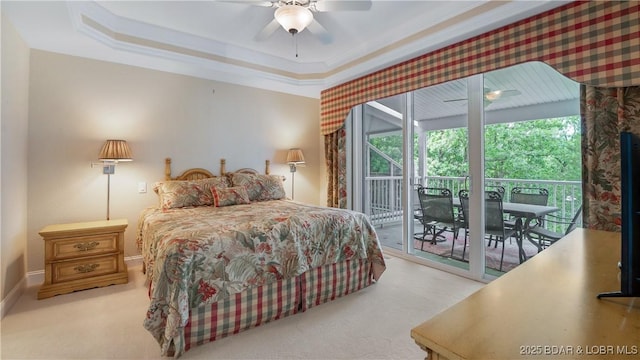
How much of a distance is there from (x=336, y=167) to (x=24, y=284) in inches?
150

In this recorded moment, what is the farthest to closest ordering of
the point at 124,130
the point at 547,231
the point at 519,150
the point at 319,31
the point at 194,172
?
the point at 194,172, the point at 124,130, the point at 519,150, the point at 547,231, the point at 319,31

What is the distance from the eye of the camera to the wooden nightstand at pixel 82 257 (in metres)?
2.62

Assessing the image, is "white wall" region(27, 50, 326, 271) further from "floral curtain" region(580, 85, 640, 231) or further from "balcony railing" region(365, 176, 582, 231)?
"floral curtain" region(580, 85, 640, 231)

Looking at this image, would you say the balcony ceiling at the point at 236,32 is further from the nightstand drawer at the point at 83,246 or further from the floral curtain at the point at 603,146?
the nightstand drawer at the point at 83,246

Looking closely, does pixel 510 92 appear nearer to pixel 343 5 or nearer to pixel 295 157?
pixel 343 5

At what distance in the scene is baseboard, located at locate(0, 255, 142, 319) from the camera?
7.58ft

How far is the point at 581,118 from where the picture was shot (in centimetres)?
235

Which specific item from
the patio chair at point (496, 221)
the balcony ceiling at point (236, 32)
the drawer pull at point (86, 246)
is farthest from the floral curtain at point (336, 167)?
the drawer pull at point (86, 246)

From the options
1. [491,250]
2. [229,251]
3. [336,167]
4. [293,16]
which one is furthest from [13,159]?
[491,250]

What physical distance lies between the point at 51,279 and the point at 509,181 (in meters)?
4.53

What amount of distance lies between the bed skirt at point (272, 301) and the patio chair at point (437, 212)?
1.25 m

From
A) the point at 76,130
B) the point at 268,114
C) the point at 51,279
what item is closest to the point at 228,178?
the point at 268,114

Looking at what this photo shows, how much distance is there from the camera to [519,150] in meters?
3.00

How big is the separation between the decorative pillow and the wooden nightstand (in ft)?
3.04
